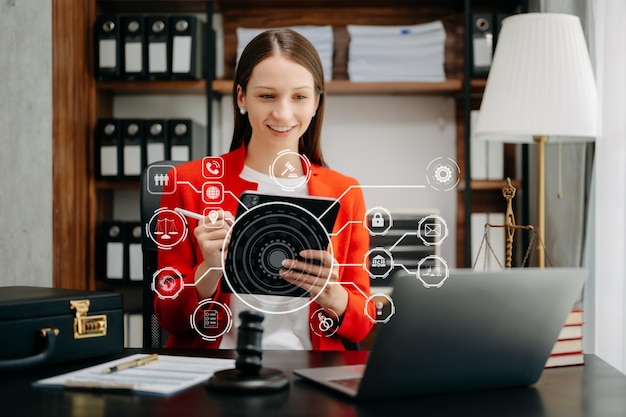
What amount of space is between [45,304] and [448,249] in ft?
6.18

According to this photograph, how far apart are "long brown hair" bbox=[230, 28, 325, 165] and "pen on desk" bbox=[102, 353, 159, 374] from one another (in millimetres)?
352

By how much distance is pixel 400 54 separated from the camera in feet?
8.29

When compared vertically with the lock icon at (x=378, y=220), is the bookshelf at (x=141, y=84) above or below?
above

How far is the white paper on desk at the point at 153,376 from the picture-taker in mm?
788

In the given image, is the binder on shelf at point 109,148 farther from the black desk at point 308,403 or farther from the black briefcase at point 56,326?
the black desk at point 308,403

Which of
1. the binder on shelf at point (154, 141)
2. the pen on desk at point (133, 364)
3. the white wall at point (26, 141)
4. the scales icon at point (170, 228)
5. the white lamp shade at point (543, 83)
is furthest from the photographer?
the binder on shelf at point (154, 141)

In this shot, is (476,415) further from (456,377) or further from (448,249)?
(448,249)

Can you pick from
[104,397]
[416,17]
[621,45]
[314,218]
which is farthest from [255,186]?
[416,17]

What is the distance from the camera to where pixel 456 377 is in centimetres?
78

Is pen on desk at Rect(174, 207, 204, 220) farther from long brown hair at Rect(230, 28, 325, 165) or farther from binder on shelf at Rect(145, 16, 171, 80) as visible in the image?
binder on shelf at Rect(145, 16, 171, 80)

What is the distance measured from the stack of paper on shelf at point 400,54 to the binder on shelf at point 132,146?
2.63ft

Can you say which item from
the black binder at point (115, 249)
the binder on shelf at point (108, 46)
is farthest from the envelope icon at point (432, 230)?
the binder on shelf at point (108, 46)

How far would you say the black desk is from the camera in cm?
71

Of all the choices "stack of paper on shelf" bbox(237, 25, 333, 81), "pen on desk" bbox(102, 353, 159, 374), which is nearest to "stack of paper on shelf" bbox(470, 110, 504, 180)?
"stack of paper on shelf" bbox(237, 25, 333, 81)
